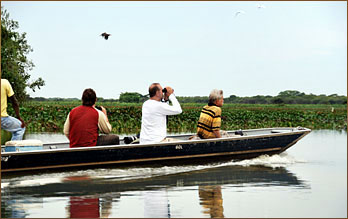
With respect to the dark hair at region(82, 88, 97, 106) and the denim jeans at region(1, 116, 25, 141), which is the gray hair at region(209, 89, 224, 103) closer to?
the dark hair at region(82, 88, 97, 106)

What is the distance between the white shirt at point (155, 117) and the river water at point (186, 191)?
50 cm

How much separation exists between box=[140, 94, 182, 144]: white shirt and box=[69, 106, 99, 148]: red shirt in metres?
0.78

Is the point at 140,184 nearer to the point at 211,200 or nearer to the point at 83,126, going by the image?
the point at 83,126

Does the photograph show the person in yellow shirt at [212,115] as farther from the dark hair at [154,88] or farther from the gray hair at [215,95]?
the dark hair at [154,88]

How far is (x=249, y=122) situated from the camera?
792 inches

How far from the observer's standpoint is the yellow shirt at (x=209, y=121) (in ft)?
28.7

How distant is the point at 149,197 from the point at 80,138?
1.88 metres

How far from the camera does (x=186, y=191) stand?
700 cm

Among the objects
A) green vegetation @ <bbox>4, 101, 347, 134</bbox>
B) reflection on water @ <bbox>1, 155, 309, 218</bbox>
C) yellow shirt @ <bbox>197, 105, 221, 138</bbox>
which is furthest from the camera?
green vegetation @ <bbox>4, 101, 347, 134</bbox>

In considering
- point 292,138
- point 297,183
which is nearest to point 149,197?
point 297,183

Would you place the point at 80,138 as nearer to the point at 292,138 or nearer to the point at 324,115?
the point at 292,138

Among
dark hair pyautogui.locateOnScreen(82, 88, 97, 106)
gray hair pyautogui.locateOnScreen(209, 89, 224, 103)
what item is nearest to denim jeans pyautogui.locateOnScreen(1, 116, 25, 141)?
dark hair pyautogui.locateOnScreen(82, 88, 97, 106)

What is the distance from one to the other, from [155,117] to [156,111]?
0.13 metres

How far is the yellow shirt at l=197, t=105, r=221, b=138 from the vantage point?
8.74 meters
